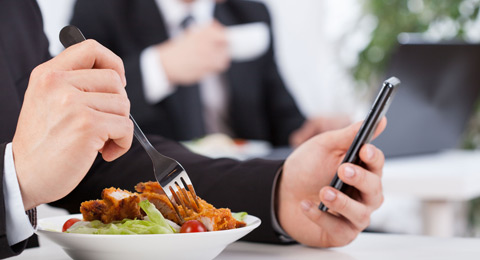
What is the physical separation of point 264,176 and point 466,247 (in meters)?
0.23

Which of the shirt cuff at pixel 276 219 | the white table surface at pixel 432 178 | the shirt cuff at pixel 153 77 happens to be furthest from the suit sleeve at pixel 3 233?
the shirt cuff at pixel 153 77

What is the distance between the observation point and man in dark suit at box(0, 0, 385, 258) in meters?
0.45

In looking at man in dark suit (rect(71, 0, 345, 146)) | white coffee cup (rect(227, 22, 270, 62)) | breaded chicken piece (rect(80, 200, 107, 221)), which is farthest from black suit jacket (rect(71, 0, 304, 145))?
breaded chicken piece (rect(80, 200, 107, 221))

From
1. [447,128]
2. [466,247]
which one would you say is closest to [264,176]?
[466,247]

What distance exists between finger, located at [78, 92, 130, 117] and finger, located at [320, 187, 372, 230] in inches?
10.8

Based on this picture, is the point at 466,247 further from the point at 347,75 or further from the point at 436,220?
the point at 347,75

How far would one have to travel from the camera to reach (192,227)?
49cm

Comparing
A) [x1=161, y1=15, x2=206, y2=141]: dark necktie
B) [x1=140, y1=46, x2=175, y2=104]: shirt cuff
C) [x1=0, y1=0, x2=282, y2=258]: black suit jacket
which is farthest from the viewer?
[x1=161, y1=15, x2=206, y2=141]: dark necktie

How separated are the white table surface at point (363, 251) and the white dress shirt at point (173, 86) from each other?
1.20 m

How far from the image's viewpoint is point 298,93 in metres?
4.00

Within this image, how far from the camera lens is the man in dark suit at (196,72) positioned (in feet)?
6.25

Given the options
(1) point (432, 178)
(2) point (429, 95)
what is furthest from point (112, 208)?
(2) point (429, 95)

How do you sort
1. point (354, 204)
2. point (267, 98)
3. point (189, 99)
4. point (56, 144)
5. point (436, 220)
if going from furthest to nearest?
point (267, 98)
point (189, 99)
point (436, 220)
point (354, 204)
point (56, 144)

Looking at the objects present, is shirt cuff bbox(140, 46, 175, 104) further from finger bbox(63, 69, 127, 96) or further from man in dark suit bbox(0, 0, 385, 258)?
finger bbox(63, 69, 127, 96)
